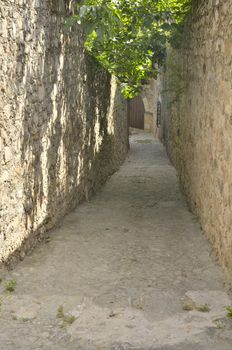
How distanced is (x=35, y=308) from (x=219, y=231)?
1.84 meters

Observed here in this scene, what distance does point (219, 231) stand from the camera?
432 cm

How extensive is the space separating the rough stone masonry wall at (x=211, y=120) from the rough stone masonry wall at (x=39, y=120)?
5.27ft

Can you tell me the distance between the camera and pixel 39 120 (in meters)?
4.81

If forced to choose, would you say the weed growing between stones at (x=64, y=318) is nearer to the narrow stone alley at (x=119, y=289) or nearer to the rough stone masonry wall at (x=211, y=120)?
the narrow stone alley at (x=119, y=289)

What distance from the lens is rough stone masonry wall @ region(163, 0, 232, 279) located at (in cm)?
395

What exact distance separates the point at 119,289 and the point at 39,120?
6.45 ft

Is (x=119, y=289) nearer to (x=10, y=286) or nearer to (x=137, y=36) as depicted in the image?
(x=10, y=286)

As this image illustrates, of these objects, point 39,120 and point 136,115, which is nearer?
point 39,120

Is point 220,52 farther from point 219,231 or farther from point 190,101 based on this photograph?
point 190,101

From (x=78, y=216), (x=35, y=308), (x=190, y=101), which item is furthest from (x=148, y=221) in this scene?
(x=35, y=308)

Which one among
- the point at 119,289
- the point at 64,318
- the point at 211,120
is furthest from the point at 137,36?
the point at 64,318

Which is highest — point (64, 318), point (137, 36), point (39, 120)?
point (137, 36)

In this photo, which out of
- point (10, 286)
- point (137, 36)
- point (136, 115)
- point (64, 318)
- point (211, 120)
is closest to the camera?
point (64, 318)

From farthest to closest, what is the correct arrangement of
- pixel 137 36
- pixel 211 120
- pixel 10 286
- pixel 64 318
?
1. pixel 137 36
2. pixel 211 120
3. pixel 10 286
4. pixel 64 318
